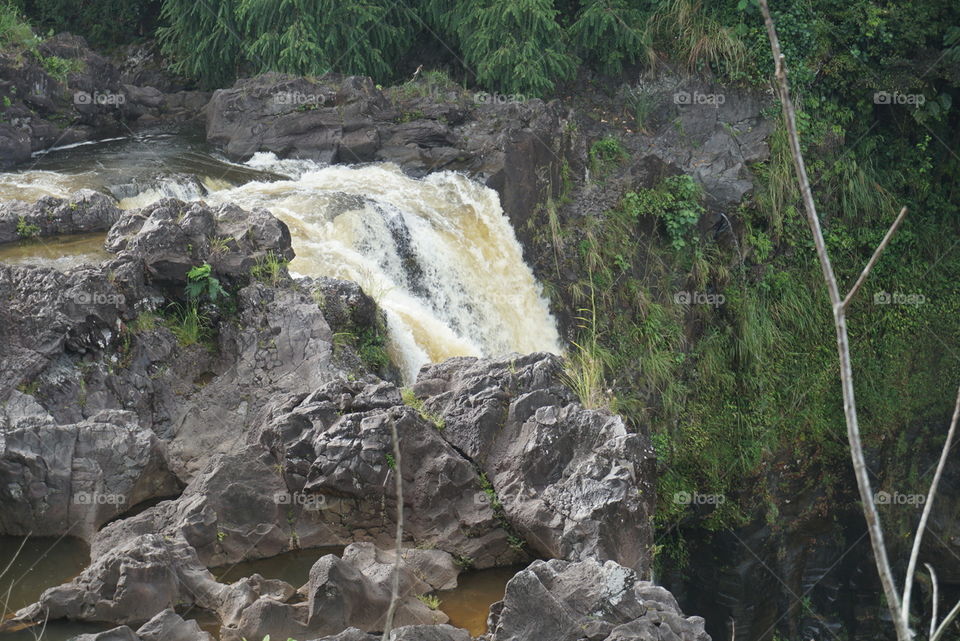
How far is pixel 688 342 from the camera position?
41.0ft

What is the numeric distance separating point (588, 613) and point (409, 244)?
→ 609cm

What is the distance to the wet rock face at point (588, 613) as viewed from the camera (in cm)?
467

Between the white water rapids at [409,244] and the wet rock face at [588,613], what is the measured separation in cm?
422

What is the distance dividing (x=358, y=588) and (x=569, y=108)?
960 cm

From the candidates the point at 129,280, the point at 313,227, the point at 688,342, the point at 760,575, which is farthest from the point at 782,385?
the point at 129,280

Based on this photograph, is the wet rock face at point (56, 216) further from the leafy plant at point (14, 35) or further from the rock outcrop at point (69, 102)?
the leafy plant at point (14, 35)

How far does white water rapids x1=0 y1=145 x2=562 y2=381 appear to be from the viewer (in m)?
9.56

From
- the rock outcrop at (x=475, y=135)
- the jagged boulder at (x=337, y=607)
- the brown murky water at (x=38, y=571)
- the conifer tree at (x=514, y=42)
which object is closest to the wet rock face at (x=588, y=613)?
the jagged boulder at (x=337, y=607)

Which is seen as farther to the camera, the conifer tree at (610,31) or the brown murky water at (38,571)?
the conifer tree at (610,31)

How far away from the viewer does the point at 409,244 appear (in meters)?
10.3

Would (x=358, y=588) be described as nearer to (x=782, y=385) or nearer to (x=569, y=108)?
(x=782, y=385)

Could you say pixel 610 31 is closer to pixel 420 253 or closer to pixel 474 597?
pixel 420 253

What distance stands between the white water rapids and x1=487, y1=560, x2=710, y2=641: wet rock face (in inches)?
166

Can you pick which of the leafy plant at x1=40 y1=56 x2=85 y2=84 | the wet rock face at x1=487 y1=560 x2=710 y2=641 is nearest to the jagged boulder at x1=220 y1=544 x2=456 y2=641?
the wet rock face at x1=487 y1=560 x2=710 y2=641
